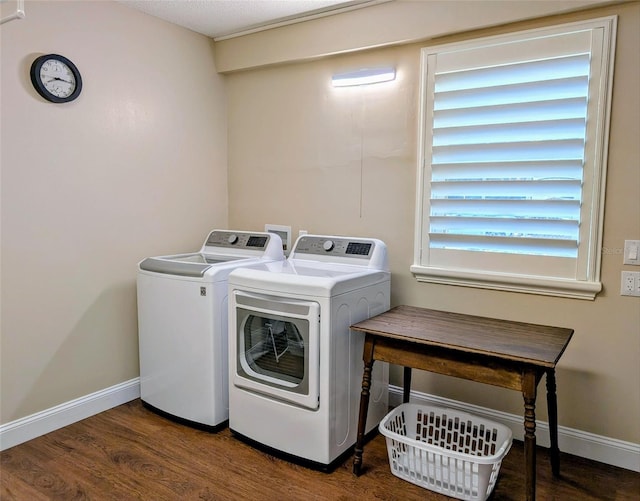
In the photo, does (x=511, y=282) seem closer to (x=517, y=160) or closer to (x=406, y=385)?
(x=517, y=160)

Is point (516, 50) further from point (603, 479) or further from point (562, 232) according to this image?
point (603, 479)

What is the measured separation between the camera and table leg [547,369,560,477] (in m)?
2.07

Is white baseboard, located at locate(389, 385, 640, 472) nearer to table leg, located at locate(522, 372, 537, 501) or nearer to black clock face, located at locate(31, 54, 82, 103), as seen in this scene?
table leg, located at locate(522, 372, 537, 501)

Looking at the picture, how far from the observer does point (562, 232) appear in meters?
2.32

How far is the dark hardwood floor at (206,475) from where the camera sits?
2.07 m

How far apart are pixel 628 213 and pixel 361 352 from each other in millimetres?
1425

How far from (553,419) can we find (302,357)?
46.6 inches

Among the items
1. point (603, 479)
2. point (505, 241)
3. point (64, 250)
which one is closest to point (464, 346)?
point (505, 241)

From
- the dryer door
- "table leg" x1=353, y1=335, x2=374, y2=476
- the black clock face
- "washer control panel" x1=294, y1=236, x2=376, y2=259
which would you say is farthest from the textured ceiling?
"table leg" x1=353, y1=335, x2=374, y2=476

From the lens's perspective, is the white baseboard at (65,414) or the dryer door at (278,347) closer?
the dryer door at (278,347)

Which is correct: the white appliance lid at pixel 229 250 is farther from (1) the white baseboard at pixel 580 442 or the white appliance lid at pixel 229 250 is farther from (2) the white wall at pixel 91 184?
(1) the white baseboard at pixel 580 442

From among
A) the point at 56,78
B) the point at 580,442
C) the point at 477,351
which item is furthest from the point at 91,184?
the point at 580,442

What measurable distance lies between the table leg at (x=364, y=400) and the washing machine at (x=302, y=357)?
0.37ft

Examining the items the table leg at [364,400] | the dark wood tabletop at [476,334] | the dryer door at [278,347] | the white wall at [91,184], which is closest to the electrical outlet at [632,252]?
the dark wood tabletop at [476,334]
